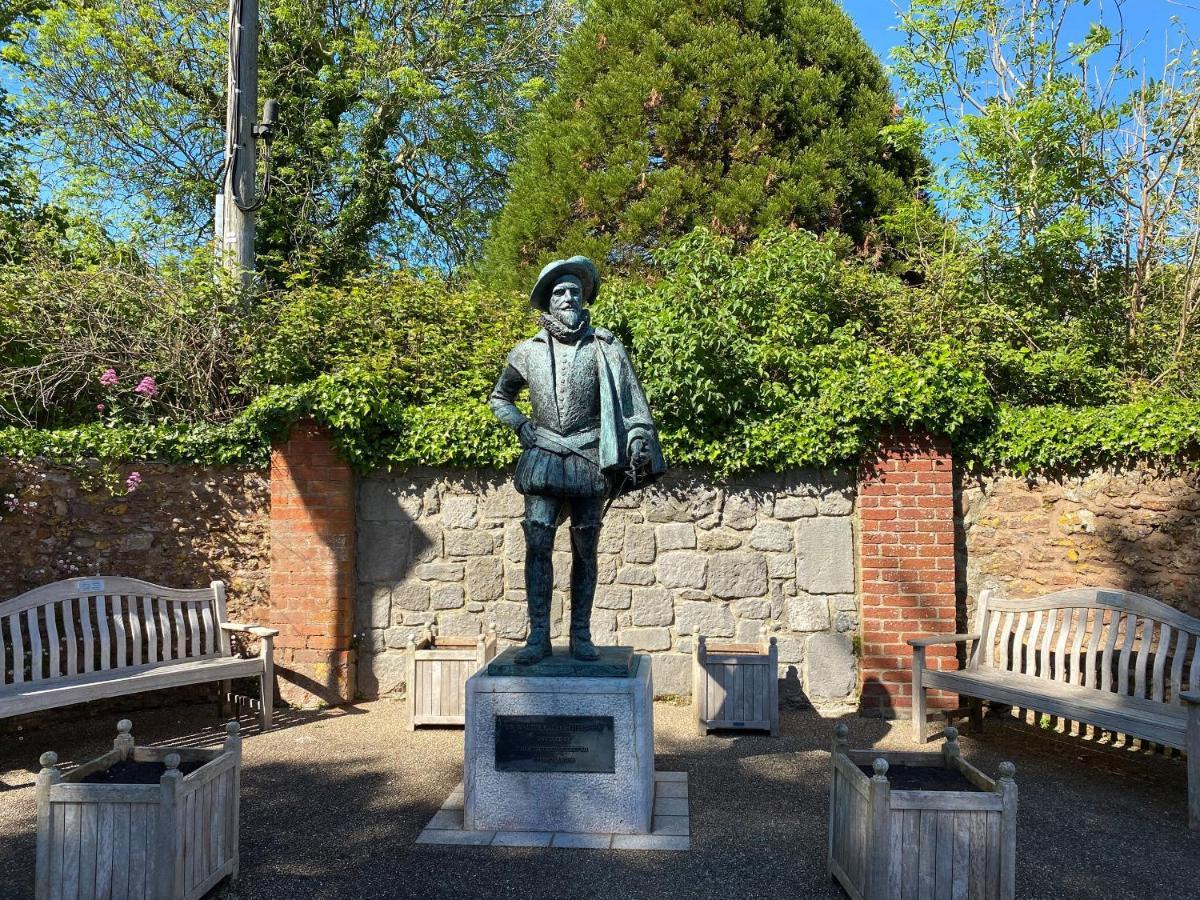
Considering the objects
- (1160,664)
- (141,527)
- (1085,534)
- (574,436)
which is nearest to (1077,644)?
(1160,664)

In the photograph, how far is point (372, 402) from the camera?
639 centimetres

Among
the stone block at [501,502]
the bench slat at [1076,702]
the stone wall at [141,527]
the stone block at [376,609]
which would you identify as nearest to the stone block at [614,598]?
the stone block at [501,502]

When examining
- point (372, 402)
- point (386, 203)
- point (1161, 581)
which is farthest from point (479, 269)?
point (1161, 581)

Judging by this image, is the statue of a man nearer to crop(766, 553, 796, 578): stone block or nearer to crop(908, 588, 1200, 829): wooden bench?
crop(766, 553, 796, 578): stone block

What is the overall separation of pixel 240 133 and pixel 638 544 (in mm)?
5796

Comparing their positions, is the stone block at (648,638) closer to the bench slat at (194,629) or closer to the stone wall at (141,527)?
the stone wall at (141,527)

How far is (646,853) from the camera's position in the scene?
366 centimetres

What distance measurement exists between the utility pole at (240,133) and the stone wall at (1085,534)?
6970 millimetres

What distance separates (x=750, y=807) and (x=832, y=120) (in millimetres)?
7804

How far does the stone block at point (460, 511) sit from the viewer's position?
6543 millimetres

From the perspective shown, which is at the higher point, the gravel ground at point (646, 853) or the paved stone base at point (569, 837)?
the paved stone base at point (569, 837)

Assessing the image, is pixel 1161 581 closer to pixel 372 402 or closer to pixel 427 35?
pixel 372 402

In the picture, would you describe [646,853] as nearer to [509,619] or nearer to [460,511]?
[509,619]

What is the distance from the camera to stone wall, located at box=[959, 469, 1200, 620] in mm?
5723
